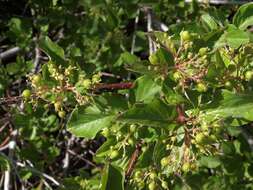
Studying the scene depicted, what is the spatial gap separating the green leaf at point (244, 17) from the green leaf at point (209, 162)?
1.19 meters

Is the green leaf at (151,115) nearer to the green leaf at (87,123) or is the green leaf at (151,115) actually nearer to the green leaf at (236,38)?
the green leaf at (87,123)

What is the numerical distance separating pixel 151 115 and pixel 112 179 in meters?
0.37

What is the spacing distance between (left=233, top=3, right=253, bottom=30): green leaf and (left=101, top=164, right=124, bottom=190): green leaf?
0.97 m

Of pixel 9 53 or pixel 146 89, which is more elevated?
pixel 146 89

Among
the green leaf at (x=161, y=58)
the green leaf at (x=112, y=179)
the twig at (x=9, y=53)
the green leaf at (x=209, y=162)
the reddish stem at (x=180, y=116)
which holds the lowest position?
the green leaf at (x=209, y=162)

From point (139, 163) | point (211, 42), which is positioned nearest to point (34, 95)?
point (139, 163)

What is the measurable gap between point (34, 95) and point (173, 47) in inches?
27.8

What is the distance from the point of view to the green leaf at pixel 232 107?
6.51ft

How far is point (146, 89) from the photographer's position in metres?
2.26

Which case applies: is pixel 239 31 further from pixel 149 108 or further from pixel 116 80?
pixel 116 80

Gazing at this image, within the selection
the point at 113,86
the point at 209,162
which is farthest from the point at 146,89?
the point at 209,162

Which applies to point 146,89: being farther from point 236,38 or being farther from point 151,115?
point 236,38

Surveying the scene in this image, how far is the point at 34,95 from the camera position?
2.29 m

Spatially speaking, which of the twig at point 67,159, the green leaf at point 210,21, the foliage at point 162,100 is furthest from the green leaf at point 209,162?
the twig at point 67,159
